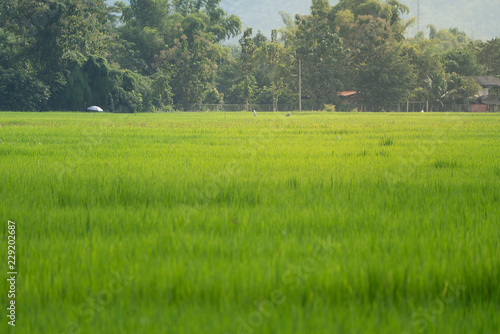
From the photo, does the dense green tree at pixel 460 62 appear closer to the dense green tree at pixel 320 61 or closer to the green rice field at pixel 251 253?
the dense green tree at pixel 320 61

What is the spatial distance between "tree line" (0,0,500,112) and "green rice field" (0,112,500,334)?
41.1 m

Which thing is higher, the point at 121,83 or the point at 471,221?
the point at 121,83

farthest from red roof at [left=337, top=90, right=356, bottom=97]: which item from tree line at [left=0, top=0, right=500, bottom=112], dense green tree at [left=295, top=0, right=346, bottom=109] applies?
dense green tree at [left=295, top=0, right=346, bottom=109]

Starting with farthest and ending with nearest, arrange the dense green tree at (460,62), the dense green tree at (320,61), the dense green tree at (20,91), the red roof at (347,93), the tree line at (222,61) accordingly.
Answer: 1. the dense green tree at (460,62)
2. the red roof at (347,93)
3. the dense green tree at (320,61)
4. the tree line at (222,61)
5. the dense green tree at (20,91)

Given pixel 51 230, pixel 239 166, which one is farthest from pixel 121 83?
pixel 51 230

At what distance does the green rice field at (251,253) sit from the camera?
7.10 feet

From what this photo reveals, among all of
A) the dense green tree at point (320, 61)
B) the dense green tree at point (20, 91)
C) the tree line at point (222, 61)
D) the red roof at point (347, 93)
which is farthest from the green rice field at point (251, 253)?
the red roof at point (347, 93)

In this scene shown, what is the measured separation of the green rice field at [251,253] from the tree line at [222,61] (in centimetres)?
4114

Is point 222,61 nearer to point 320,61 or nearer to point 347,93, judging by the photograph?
point 320,61

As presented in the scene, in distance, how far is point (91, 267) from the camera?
8.84 ft

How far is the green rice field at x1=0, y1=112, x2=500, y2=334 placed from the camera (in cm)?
216

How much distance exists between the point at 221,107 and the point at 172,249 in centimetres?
6557

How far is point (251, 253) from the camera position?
289cm

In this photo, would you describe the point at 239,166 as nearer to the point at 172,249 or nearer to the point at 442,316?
the point at 172,249
